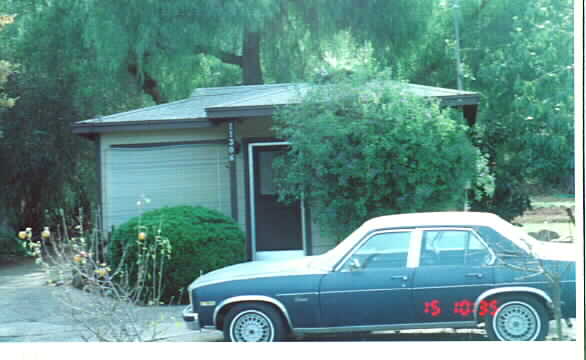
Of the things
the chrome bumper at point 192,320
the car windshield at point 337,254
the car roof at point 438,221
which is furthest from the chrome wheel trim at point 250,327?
the car roof at point 438,221

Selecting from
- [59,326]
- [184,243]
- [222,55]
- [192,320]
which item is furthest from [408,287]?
[222,55]

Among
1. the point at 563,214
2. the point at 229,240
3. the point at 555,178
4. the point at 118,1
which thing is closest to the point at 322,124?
the point at 229,240

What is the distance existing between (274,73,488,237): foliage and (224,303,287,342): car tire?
108 inches

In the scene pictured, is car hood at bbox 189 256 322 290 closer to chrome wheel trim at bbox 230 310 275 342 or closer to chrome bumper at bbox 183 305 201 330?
chrome bumper at bbox 183 305 201 330

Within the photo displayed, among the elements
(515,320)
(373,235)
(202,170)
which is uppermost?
(202,170)

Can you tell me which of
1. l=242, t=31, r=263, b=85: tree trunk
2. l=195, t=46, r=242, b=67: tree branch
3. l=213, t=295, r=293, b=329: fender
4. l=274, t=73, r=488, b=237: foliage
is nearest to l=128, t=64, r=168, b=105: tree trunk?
l=195, t=46, r=242, b=67: tree branch

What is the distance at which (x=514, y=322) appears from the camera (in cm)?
634

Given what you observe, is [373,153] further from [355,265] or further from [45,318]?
[45,318]

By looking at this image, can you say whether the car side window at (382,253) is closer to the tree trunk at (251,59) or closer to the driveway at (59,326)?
the driveway at (59,326)

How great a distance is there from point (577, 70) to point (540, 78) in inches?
248

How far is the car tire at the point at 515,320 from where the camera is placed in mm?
6297

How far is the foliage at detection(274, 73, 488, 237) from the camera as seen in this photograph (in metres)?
8.84

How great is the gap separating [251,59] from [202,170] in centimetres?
612
